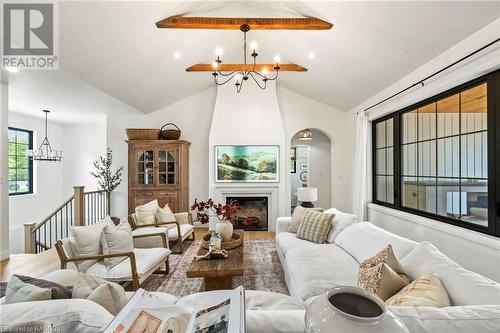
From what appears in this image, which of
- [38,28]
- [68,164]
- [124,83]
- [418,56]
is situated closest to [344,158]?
[418,56]

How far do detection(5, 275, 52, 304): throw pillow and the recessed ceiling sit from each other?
2.48 metres

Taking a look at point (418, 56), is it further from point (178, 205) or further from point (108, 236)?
point (178, 205)

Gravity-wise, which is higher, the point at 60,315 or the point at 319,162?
the point at 319,162

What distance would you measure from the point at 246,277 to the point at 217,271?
0.85 m

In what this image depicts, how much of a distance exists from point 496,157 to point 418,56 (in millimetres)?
1368

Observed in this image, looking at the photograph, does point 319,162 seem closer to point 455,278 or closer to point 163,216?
point 163,216

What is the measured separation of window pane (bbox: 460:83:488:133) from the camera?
229cm

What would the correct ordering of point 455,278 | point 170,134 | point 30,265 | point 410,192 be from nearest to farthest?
1. point 455,278
2. point 30,265
3. point 410,192
4. point 170,134

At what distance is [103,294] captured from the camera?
109 cm

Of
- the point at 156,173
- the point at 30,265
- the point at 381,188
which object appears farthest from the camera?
the point at 156,173

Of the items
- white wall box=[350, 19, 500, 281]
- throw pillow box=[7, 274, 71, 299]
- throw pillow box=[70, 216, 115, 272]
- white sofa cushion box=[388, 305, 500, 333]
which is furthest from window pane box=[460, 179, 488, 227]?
throw pillow box=[70, 216, 115, 272]

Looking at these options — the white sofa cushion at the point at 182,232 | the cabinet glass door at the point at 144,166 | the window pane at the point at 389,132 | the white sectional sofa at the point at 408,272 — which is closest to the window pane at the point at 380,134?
the window pane at the point at 389,132

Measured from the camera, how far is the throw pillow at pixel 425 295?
1111 mm

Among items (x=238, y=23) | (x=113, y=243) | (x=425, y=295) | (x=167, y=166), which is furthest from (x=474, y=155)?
(x=167, y=166)
